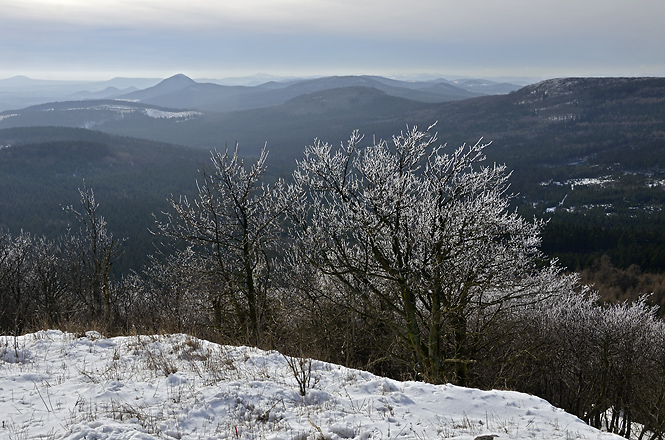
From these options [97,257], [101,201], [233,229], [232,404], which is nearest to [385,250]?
[233,229]

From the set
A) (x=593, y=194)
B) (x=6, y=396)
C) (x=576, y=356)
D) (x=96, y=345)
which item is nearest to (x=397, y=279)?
(x=96, y=345)

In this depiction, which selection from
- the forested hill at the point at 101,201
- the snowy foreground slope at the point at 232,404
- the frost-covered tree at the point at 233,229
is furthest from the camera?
the forested hill at the point at 101,201

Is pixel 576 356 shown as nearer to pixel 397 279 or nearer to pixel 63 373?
pixel 397 279

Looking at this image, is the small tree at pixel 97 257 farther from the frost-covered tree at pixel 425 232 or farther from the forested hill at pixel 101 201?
the forested hill at pixel 101 201

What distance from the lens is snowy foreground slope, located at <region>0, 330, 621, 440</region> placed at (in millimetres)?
5148

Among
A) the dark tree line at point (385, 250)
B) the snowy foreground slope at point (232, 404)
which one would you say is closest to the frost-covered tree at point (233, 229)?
the dark tree line at point (385, 250)

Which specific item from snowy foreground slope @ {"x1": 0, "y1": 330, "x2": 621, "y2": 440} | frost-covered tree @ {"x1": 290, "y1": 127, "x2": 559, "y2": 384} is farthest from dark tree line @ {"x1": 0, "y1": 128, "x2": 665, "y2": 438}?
snowy foreground slope @ {"x1": 0, "y1": 330, "x2": 621, "y2": 440}

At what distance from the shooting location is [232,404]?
19.0 feet

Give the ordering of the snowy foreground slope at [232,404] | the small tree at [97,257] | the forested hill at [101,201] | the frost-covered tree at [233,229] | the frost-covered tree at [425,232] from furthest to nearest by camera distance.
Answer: the forested hill at [101,201], the small tree at [97,257], the frost-covered tree at [233,229], the frost-covered tree at [425,232], the snowy foreground slope at [232,404]

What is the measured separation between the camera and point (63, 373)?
6.75 meters

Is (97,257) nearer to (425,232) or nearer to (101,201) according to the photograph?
(425,232)

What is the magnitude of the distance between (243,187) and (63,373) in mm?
9615

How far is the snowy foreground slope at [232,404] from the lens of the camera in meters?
5.15

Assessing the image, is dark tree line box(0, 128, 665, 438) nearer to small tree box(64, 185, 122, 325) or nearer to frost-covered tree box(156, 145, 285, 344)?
frost-covered tree box(156, 145, 285, 344)
